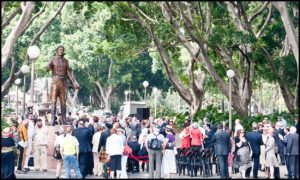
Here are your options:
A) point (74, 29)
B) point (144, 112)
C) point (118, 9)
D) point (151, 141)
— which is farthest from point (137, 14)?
point (74, 29)

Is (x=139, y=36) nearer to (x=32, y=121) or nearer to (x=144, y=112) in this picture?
(x=144, y=112)

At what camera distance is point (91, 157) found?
2888 centimetres

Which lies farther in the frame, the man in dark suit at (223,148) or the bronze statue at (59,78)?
the bronze statue at (59,78)

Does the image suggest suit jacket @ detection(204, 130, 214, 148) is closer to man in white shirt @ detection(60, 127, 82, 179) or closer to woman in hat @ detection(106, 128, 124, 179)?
woman in hat @ detection(106, 128, 124, 179)

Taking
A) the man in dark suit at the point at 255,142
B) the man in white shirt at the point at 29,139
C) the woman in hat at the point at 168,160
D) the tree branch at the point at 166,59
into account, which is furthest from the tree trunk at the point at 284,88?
the man in white shirt at the point at 29,139

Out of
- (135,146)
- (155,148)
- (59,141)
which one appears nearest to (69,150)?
(59,141)

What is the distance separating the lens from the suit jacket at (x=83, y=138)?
2719 cm

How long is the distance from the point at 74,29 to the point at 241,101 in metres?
33.6

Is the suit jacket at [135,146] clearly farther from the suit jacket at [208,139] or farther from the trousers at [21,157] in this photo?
the trousers at [21,157]

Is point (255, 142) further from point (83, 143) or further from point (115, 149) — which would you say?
point (83, 143)

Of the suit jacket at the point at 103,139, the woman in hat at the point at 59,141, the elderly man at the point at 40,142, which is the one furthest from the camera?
the elderly man at the point at 40,142

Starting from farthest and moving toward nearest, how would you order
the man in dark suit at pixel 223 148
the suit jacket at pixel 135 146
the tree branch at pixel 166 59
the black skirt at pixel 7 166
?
the tree branch at pixel 166 59 → the suit jacket at pixel 135 146 → the man in dark suit at pixel 223 148 → the black skirt at pixel 7 166

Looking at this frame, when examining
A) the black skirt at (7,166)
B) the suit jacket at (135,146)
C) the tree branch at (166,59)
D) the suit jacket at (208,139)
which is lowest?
the black skirt at (7,166)

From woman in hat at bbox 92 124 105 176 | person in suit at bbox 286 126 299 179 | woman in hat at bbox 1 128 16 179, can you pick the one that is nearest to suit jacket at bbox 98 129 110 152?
woman in hat at bbox 92 124 105 176
